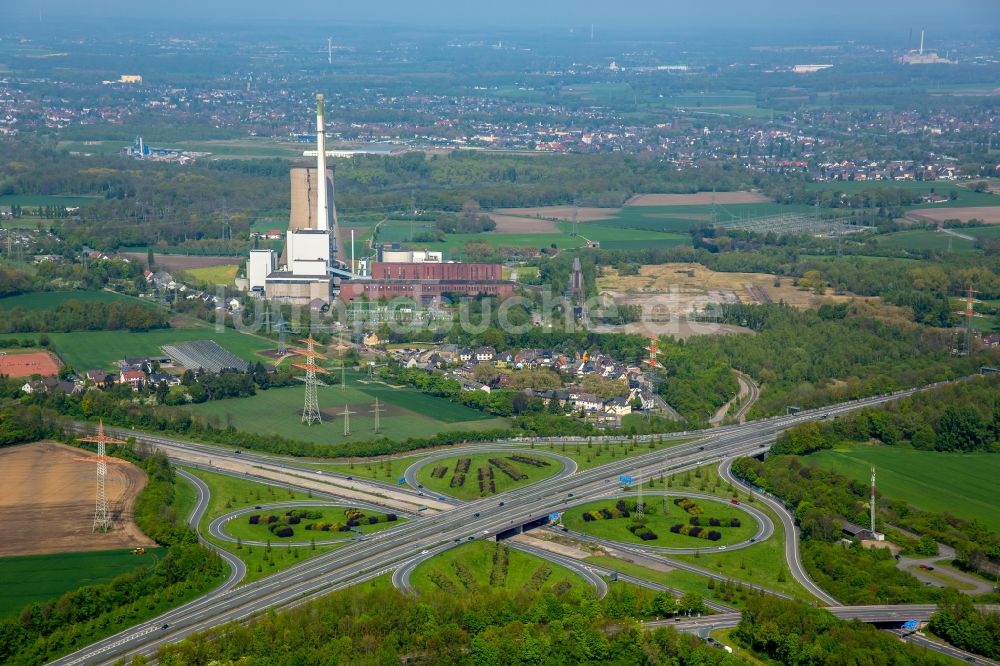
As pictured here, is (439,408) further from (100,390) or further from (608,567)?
(608,567)

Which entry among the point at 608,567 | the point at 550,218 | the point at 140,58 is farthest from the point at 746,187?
the point at 140,58

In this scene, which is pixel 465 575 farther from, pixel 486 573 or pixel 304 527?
pixel 304 527

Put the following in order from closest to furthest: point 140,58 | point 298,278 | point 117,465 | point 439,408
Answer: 1. point 117,465
2. point 439,408
3. point 298,278
4. point 140,58

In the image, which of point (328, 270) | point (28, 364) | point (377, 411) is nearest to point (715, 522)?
point (377, 411)

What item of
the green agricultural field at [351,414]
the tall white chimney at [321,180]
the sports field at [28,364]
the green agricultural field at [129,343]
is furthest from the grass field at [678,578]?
the tall white chimney at [321,180]

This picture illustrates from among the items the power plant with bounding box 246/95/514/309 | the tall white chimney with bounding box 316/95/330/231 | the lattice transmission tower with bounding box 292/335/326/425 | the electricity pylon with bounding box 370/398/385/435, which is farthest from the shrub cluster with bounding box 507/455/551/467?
the tall white chimney with bounding box 316/95/330/231

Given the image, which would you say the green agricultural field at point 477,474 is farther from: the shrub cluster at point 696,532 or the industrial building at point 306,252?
the industrial building at point 306,252

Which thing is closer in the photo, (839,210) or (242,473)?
(242,473)
